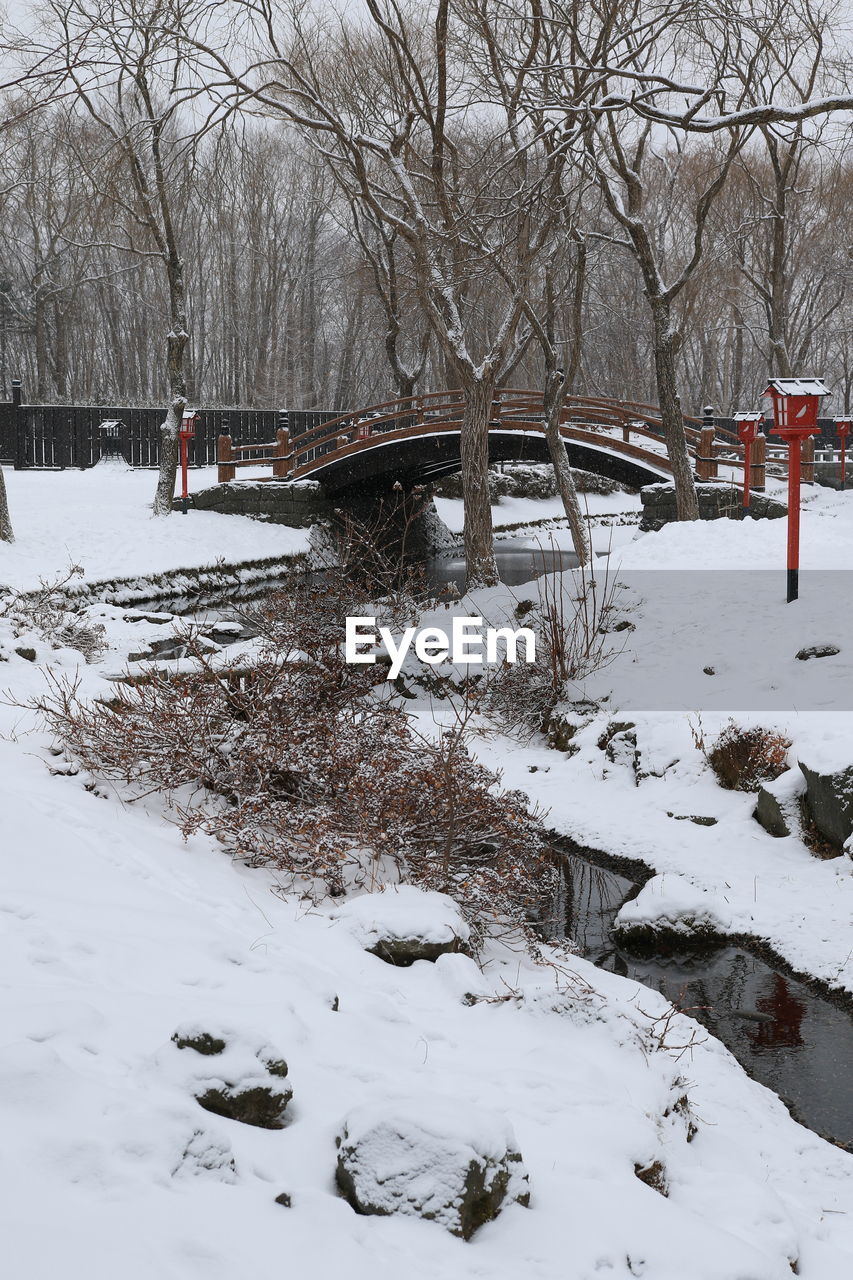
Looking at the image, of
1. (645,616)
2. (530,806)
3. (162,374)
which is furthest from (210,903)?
(162,374)

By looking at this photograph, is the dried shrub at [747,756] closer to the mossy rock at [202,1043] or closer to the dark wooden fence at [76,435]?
the mossy rock at [202,1043]

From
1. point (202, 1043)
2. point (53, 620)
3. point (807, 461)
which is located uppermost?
point (807, 461)

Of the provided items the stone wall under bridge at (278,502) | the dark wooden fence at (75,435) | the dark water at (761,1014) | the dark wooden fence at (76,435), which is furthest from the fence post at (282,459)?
the dark water at (761,1014)

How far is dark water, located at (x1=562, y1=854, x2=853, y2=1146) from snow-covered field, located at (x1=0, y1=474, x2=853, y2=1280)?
0.20 metres

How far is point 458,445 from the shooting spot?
76.8 feet

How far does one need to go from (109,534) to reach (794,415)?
1299 cm

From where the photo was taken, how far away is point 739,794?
8.93 m

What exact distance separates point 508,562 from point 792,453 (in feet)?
48.5

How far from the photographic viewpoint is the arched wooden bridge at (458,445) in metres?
20.9

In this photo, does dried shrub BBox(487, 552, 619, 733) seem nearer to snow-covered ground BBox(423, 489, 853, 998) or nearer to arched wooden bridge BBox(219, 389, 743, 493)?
snow-covered ground BBox(423, 489, 853, 998)

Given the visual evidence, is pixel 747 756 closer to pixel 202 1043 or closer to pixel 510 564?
pixel 202 1043

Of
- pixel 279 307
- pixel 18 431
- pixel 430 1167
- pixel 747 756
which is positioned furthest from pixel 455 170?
pixel 279 307

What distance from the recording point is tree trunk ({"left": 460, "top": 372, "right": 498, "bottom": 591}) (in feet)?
53.6

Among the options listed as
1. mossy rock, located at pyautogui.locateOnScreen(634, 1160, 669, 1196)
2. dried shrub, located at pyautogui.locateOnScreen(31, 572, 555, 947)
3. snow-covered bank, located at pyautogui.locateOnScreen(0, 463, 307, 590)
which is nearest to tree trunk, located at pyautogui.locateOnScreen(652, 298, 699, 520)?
snow-covered bank, located at pyautogui.locateOnScreen(0, 463, 307, 590)
